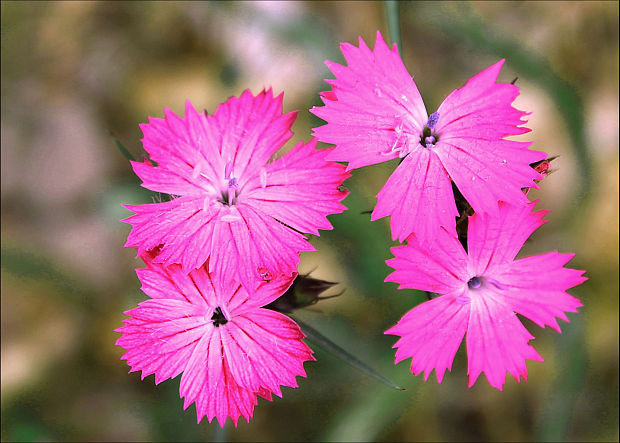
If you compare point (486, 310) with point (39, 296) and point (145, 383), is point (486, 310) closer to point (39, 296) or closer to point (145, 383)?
point (145, 383)

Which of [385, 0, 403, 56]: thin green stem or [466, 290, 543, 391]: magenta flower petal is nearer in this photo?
[466, 290, 543, 391]: magenta flower petal

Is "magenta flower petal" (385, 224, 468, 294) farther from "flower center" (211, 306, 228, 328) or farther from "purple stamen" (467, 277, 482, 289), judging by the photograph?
"flower center" (211, 306, 228, 328)

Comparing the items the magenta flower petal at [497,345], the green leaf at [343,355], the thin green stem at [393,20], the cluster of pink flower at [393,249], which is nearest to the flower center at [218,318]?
the cluster of pink flower at [393,249]

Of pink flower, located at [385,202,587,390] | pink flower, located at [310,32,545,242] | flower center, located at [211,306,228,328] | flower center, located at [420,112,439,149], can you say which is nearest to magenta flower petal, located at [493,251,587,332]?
pink flower, located at [385,202,587,390]

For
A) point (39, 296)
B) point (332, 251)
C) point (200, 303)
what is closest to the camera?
point (200, 303)

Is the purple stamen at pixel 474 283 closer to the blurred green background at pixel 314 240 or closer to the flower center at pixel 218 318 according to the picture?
the blurred green background at pixel 314 240

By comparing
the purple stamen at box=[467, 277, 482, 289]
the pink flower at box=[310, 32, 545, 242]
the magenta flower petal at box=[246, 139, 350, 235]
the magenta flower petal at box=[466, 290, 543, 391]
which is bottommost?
the magenta flower petal at box=[466, 290, 543, 391]

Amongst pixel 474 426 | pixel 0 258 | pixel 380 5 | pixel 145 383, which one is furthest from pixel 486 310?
pixel 380 5
